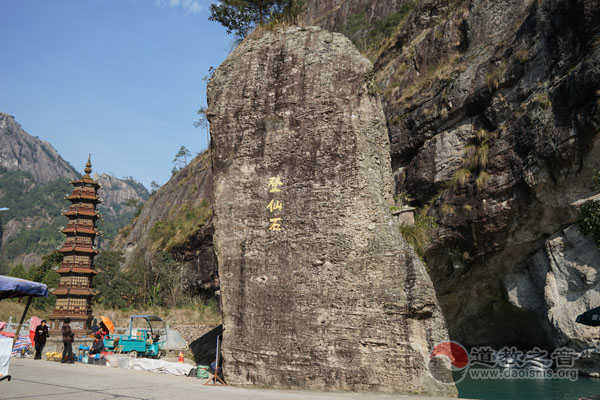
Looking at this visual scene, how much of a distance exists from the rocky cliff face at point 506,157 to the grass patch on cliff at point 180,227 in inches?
650

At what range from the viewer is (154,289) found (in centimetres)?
3056

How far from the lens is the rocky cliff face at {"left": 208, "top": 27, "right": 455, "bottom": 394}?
26.5 ft

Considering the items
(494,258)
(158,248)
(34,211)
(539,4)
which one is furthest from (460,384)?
(34,211)

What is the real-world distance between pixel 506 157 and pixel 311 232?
1058cm

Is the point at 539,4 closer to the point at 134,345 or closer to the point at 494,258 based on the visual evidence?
the point at 494,258

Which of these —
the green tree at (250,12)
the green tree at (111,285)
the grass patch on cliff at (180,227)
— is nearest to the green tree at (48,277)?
the green tree at (111,285)

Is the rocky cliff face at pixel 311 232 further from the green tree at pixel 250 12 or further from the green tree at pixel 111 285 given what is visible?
the green tree at pixel 111 285

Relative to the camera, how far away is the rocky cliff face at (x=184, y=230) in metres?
30.5

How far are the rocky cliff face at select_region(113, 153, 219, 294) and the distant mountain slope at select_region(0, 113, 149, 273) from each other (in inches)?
779

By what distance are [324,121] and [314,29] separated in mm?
2766

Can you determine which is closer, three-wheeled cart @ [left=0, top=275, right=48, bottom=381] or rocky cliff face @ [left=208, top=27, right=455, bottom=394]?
three-wheeled cart @ [left=0, top=275, right=48, bottom=381]

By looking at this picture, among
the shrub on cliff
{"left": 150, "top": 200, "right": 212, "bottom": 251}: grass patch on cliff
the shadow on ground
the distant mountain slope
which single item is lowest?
the shadow on ground

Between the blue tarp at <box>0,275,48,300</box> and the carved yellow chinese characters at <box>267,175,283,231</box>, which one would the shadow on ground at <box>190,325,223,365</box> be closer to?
the carved yellow chinese characters at <box>267,175,283,231</box>

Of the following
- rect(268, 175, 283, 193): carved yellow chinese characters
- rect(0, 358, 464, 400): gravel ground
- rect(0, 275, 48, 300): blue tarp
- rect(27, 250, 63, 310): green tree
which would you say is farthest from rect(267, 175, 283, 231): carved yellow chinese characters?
rect(27, 250, 63, 310): green tree
